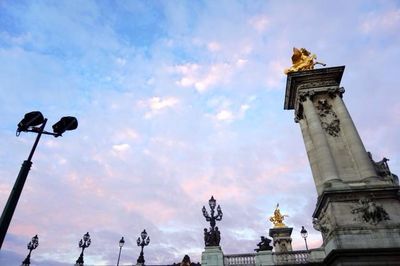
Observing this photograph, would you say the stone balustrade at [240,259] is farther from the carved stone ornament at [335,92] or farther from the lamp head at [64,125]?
the lamp head at [64,125]

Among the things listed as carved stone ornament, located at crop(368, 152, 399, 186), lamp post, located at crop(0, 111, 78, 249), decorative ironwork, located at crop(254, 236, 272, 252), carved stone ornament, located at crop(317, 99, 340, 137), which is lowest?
lamp post, located at crop(0, 111, 78, 249)

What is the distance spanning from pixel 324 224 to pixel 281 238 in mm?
19196

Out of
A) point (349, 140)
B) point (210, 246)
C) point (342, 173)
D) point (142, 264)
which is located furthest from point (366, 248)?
point (142, 264)

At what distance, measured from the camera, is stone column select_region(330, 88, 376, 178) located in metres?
20.2

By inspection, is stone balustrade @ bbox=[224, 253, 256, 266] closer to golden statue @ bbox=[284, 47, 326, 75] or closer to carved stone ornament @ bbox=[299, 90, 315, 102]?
carved stone ornament @ bbox=[299, 90, 315, 102]

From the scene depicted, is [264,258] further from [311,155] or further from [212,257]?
[311,155]

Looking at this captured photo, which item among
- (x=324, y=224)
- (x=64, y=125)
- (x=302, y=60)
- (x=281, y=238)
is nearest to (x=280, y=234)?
(x=281, y=238)

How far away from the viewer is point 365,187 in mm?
19016

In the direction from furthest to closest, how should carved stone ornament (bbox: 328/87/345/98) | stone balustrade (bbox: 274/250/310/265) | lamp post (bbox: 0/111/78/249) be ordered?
carved stone ornament (bbox: 328/87/345/98), stone balustrade (bbox: 274/250/310/265), lamp post (bbox: 0/111/78/249)

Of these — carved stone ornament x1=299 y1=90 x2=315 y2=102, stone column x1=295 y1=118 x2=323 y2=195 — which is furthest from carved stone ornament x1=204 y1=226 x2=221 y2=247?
carved stone ornament x1=299 y1=90 x2=315 y2=102

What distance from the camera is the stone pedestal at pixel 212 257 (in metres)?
21.9

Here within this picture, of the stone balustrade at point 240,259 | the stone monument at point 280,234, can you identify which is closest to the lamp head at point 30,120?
the stone balustrade at point 240,259

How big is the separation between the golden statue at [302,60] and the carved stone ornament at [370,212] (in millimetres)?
13125

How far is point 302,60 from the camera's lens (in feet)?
92.3
